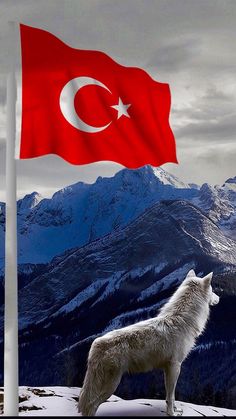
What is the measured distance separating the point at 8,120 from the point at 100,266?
10362cm

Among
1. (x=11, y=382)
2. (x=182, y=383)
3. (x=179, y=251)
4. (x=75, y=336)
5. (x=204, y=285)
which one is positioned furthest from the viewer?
(x=179, y=251)

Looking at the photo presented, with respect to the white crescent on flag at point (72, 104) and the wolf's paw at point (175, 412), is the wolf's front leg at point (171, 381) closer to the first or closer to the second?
the wolf's paw at point (175, 412)

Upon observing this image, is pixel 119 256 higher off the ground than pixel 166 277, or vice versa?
pixel 119 256

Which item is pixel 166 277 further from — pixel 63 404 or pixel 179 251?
pixel 63 404

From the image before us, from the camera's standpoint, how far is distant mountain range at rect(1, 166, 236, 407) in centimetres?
9075

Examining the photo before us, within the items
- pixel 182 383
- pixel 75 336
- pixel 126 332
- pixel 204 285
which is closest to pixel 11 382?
pixel 126 332

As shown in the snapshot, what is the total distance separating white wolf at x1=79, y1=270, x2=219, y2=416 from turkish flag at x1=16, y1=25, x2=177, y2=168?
6.82ft

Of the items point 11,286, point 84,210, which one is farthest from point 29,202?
point 11,286

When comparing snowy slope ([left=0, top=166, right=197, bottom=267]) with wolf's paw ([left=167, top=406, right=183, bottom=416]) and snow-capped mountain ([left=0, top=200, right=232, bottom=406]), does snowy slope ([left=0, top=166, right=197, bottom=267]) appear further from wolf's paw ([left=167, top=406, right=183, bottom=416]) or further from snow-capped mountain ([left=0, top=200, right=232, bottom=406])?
wolf's paw ([left=167, top=406, right=183, bottom=416])

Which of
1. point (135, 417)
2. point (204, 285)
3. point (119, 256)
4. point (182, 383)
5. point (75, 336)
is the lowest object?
point (135, 417)

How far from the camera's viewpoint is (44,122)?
10.5 metres

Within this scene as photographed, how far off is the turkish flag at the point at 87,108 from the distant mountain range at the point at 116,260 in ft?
238

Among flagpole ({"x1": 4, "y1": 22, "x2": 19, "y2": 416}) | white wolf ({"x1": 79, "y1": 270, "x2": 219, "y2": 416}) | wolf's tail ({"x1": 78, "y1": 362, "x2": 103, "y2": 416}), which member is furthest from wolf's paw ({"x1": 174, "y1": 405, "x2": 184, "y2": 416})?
flagpole ({"x1": 4, "y1": 22, "x2": 19, "y2": 416})

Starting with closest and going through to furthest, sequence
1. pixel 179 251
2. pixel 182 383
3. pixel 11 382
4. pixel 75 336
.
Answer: pixel 11 382, pixel 182 383, pixel 75 336, pixel 179 251
